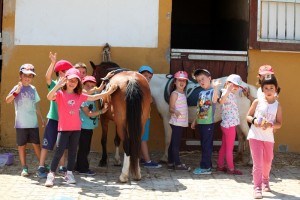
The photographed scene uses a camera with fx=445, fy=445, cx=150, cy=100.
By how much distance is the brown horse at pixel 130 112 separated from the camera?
18.1ft

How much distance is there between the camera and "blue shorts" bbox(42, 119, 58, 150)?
5.82m

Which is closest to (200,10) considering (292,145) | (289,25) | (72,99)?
(289,25)

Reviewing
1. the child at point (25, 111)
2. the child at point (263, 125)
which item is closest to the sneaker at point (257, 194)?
the child at point (263, 125)

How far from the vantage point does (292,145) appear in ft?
26.6

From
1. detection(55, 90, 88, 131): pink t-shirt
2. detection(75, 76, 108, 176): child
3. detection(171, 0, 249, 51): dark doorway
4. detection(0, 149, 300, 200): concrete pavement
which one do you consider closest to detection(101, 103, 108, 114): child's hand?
detection(75, 76, 108, 176): child

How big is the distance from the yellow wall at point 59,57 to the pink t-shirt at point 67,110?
2.27 meters

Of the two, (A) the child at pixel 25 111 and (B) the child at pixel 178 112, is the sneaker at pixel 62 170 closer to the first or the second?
(A) the child at pixel 25 111

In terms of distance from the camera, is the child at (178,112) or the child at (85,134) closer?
the child at (85,134)

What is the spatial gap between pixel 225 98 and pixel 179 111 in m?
0.74

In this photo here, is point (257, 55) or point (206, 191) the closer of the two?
point (206, 191)

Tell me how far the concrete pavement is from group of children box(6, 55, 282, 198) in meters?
0.18

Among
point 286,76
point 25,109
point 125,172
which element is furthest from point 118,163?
point 286,76

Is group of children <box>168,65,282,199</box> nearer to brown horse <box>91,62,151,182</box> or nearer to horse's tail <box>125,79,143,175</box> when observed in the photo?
brown horse <box>91,62,151,182</box>

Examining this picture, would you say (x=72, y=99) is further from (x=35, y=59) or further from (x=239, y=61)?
(x=239, y=61)
